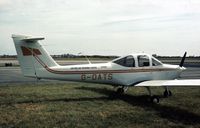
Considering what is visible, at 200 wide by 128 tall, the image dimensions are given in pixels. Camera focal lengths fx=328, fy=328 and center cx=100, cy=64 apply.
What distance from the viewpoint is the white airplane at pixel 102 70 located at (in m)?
14.8

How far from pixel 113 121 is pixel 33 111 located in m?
3.40

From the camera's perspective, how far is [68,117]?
1125 cm

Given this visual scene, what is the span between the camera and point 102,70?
1606 centimetres

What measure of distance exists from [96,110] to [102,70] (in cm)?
374

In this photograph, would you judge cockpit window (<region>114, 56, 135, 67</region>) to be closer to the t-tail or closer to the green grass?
the green grass

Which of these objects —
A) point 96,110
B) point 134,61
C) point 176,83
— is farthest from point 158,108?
point 134,61

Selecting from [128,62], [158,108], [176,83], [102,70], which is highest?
[128,62]

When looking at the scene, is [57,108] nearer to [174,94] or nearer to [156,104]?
[156,104]

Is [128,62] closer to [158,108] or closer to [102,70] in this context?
[102,70]

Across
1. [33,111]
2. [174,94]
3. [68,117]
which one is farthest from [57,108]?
[174,94]

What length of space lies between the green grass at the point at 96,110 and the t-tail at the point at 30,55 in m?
1.49

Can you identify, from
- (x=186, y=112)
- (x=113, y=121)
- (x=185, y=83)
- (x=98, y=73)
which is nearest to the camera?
(x=113, y=121)

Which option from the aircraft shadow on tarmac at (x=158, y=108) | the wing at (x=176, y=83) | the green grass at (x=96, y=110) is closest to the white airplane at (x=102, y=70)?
the wing at (x=176, y=83)

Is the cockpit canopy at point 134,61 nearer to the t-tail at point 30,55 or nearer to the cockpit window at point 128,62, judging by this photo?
the cockpit window at point 128,62
